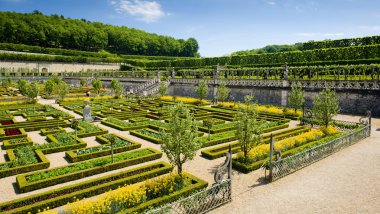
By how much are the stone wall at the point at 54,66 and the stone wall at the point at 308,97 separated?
58.5 metres

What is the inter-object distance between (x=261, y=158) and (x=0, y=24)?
113534 millimetres

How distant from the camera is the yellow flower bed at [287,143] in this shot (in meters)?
15.7

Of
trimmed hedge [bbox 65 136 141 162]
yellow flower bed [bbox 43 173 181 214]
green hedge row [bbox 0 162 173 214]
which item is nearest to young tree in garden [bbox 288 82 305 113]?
trimmed hedge [bbox 65 136 141 162]

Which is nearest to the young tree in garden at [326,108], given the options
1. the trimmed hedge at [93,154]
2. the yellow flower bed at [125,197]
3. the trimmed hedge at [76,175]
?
the trimmed hedge at [76,175]

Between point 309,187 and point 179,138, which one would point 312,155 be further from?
point 179,138

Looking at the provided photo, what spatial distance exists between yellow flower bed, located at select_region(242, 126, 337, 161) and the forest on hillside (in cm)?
11056

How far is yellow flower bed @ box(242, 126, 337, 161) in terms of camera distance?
1574 cm

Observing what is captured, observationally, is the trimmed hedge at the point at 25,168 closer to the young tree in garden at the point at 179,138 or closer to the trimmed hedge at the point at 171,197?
the young tree in garden at the point at 179,138

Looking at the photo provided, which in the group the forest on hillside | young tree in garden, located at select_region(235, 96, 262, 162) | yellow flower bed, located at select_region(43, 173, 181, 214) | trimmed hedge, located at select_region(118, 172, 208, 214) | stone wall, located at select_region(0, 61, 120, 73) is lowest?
trimmed hedge, located at select_region(118, 172, 208, 214)

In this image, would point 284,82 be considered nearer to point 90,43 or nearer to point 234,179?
point 234,179

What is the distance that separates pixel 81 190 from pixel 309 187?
9916 millimetres

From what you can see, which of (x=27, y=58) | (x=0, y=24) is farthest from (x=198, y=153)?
(x=0, y=24)

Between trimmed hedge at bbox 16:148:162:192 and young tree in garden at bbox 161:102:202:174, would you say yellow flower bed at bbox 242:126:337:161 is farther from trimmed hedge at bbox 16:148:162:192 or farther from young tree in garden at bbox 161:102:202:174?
trimmed hedge at bbox 16:148:162:192

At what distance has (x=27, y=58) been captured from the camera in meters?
A: 86.9
